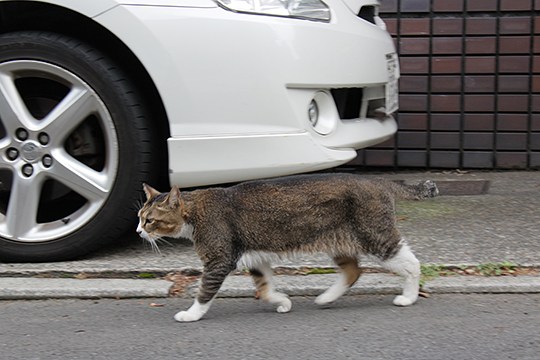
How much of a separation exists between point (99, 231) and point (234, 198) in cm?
93

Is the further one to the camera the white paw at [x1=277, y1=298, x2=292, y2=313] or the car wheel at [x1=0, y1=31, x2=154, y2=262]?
the car wheel at [x1=0, y1=31, x2=154, y2=262]

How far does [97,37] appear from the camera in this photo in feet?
14.4

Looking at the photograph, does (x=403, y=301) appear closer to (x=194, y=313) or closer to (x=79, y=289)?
(x=194, y=313)

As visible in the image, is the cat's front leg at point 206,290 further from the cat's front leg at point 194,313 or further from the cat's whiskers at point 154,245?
the cat's whiskers at point 154,245

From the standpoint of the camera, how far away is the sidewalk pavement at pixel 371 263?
402 centimetres

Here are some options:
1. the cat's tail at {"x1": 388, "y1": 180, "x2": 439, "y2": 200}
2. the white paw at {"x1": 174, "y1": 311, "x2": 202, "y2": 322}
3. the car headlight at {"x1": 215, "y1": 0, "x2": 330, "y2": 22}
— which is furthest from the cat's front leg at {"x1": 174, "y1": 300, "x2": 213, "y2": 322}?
the car headlight at {"x1": 215, "y1": 0, "x2": 330, "y2": 22}

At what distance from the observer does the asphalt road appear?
10.9 ft

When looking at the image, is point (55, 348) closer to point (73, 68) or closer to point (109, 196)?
point (109, 196)

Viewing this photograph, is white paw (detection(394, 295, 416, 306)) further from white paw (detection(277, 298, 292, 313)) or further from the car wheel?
the car wheel

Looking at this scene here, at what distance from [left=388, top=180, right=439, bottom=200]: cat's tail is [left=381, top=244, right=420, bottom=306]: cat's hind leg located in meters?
0.23

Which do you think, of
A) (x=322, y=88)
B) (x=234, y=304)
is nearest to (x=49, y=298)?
(x=234, y=304)

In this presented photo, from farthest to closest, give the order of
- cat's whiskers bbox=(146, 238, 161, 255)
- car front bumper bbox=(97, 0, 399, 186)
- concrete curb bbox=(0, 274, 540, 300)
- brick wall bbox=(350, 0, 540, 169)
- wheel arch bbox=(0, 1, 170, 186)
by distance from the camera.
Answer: brick wall bbox=(350, 0, 540, 169) → wheel arch bbox=(0, 1, 170, 186) → car front bumper bbox=(97, 0, 399, 186) → concrete curb bbox=(0, 274, 540, 300) → cat's whiskers bbox=(146, 238, 161, 255)

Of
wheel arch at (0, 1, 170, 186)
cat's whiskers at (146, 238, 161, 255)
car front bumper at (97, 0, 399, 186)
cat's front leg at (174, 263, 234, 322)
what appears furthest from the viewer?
wheel arch at (0, 1, 170, 186)

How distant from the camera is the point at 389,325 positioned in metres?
3.60
